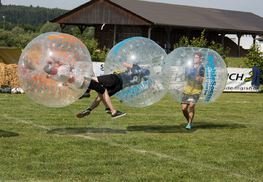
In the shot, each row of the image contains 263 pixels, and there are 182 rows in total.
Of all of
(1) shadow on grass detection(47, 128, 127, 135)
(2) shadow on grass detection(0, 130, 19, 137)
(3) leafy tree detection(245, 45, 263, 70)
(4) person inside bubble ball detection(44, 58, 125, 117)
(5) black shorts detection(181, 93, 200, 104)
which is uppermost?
(4) person inside bubble ball detection(44, 58, 125, 117)

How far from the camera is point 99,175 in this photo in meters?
8.17

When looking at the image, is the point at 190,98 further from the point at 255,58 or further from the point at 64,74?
the point at 255,58

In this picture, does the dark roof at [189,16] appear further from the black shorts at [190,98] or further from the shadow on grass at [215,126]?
the black shorts at [190,98]

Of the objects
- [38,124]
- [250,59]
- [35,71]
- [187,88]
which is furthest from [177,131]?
[250,59]

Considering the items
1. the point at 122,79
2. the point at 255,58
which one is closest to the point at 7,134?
the point at 122,79

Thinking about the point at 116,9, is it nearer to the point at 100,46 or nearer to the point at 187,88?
the point at 100,46

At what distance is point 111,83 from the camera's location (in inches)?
462

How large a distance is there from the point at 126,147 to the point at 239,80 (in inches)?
837

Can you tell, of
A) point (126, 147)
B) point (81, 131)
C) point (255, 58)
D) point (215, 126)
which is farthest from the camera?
point (255, 58)

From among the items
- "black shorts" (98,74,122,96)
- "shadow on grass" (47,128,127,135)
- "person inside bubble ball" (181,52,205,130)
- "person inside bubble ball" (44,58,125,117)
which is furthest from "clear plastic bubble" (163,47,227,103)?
"person inside bubble ball" (44,58,125,117)

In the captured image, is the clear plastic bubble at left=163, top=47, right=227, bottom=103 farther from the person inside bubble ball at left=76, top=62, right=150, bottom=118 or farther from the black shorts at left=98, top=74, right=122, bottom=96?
the black shorts at left=98, top=74, right=122, bottom=96

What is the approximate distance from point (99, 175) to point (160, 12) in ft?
152

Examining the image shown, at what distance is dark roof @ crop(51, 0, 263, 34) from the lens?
5072 centimetres

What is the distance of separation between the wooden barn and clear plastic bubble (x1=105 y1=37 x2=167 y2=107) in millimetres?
36260
